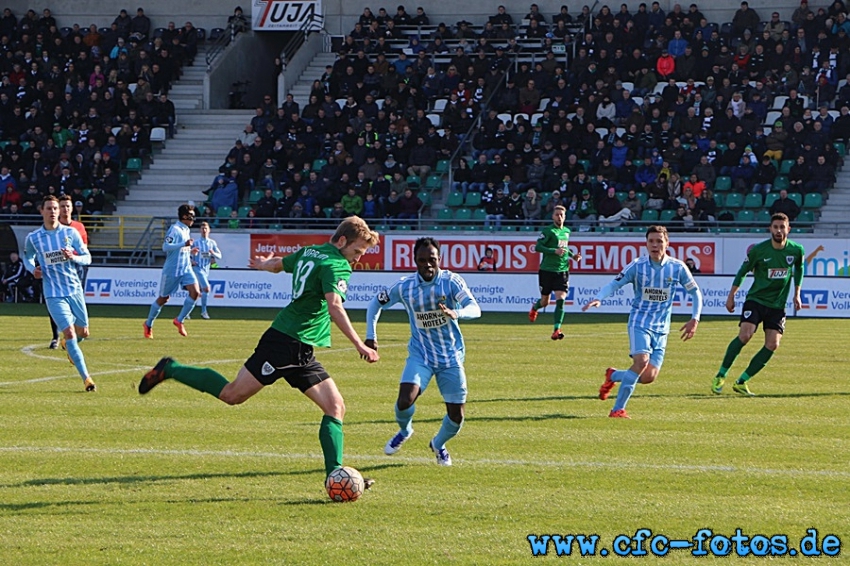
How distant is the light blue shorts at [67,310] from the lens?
14.1 meters

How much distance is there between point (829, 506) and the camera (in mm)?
8008

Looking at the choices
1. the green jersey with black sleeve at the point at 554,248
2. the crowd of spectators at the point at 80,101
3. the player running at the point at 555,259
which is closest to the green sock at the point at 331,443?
the player running at the point at 555,259

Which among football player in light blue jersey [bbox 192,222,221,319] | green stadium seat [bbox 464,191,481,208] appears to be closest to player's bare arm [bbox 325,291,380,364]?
football player in light blue jersey [bbox 192,222,221,319]

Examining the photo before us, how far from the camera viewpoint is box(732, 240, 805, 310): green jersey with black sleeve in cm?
1480

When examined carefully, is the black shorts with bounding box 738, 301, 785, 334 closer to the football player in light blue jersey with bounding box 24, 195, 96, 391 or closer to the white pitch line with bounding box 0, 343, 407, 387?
the white pitch line with bounding box 0, 343, 407, 387

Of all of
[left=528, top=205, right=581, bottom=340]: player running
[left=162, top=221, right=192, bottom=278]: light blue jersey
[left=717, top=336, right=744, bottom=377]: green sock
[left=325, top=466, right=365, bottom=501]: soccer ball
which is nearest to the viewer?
[left=325, top=466, right=365, bottom=501]: soccer ball

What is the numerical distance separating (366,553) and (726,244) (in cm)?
2547

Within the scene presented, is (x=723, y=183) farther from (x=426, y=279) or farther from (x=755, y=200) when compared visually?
(x=426, y=279)

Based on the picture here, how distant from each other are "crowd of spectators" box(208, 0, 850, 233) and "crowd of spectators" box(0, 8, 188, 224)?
391 centimetres

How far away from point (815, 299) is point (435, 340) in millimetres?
21089

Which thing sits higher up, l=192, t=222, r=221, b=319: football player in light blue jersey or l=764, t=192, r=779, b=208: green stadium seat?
l=764, t=192, r=779, b=208: green stadium seat

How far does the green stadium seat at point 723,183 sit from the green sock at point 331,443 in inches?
1046

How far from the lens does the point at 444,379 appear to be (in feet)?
31.2

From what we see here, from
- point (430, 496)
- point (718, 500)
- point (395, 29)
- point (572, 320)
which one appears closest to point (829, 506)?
point (718, 500)
